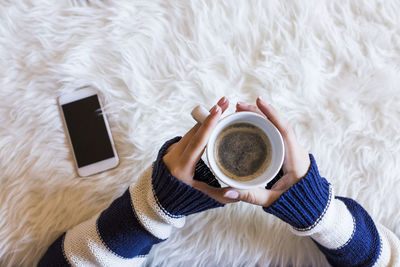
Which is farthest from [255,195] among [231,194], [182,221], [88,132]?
[88,132]

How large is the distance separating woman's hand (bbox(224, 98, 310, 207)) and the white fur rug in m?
0.15

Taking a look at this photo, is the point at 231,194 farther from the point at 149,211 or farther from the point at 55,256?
the point at 55,256

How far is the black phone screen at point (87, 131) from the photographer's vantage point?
0.79 m

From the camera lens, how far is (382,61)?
80 centimetres

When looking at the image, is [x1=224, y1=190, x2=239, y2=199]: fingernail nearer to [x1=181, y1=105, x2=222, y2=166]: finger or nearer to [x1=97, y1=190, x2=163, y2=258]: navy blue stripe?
[x1=181, y1=105, x2=222, y2=166]: finger

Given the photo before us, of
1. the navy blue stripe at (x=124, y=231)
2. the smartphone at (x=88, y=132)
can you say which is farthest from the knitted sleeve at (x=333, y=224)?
the smartphone at (x=88, y=132)

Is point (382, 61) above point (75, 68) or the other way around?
the other way around

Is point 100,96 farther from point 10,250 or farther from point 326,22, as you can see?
point 326,22

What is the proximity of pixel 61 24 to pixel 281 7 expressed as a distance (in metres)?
0.54

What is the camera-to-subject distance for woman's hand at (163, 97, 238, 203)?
21.1 inches

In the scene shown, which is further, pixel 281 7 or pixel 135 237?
pixel 281 7

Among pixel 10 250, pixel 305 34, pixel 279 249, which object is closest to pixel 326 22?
pixel 305 34

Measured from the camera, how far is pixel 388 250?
677 mm

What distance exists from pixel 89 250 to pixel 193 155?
0.31m
